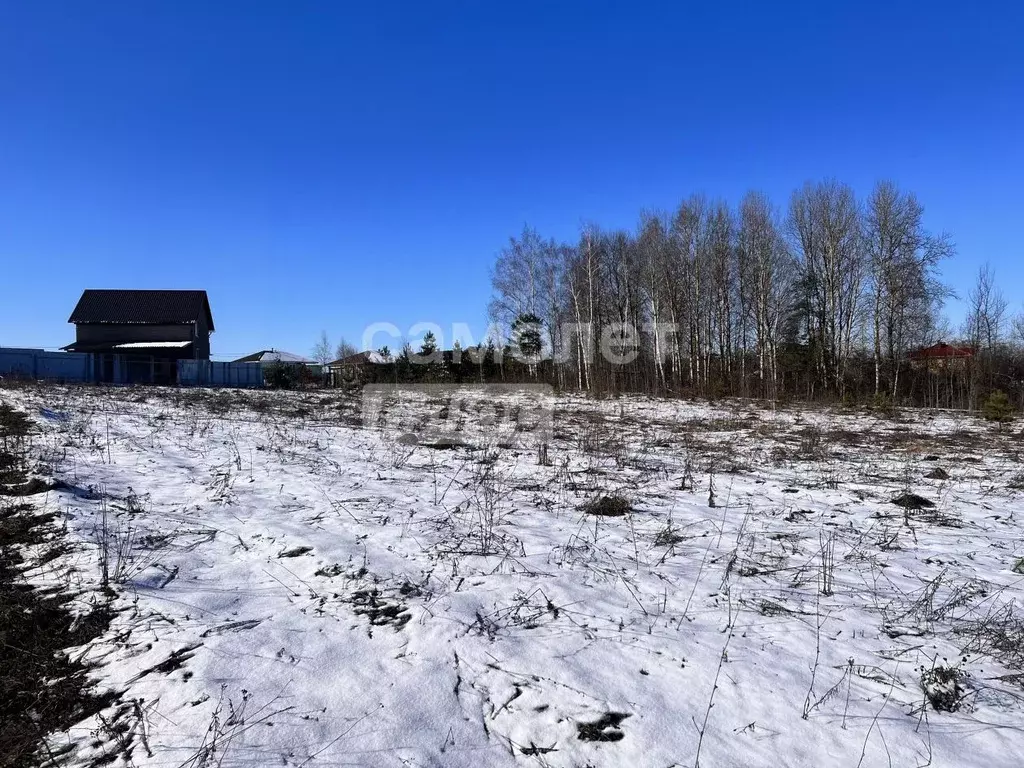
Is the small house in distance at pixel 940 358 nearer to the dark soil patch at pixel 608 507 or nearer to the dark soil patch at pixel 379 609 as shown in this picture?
the dark soil patch at pixel 608 507

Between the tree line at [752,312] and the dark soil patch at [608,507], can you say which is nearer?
the dark soil patch at [608,507]

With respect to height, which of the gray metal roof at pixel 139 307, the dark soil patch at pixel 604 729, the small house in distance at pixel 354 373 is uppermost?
the gray metal roof at pixel 139 307

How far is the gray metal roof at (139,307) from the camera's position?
32.0 m

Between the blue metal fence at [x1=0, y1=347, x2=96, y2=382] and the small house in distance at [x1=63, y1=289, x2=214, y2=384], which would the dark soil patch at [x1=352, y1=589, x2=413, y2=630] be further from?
the small house in distance at [x1=63, y1=289, x2=214, y2=384]

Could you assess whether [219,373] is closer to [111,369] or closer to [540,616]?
[111,369]

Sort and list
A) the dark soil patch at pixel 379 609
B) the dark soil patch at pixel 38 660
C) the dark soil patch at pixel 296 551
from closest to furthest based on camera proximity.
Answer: the dark soil patch at pixel 38 660 → the dark soil patch at pixel 379 609 → the dark soil patch at pixel 296 551

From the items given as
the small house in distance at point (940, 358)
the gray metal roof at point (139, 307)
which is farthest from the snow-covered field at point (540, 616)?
the gray metal roof at point (139, 307)

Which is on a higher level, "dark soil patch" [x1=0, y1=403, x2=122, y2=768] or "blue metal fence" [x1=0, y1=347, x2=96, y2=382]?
"blue metal fence" [x1=0, y1=347, x2=96, y2=382]

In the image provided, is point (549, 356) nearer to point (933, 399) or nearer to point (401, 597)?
point (933, 399)

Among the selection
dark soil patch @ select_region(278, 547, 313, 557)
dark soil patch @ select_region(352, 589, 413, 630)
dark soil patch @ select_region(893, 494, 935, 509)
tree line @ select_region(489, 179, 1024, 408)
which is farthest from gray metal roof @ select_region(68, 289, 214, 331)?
dark soil patch @ select_region(893, 494, 935, 509)

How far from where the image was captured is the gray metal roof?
32031 millimetres

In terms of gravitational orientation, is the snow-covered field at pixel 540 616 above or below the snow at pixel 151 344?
below

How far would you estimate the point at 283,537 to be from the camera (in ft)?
13.0

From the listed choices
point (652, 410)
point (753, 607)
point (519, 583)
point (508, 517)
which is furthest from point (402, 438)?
point (652, 410)
